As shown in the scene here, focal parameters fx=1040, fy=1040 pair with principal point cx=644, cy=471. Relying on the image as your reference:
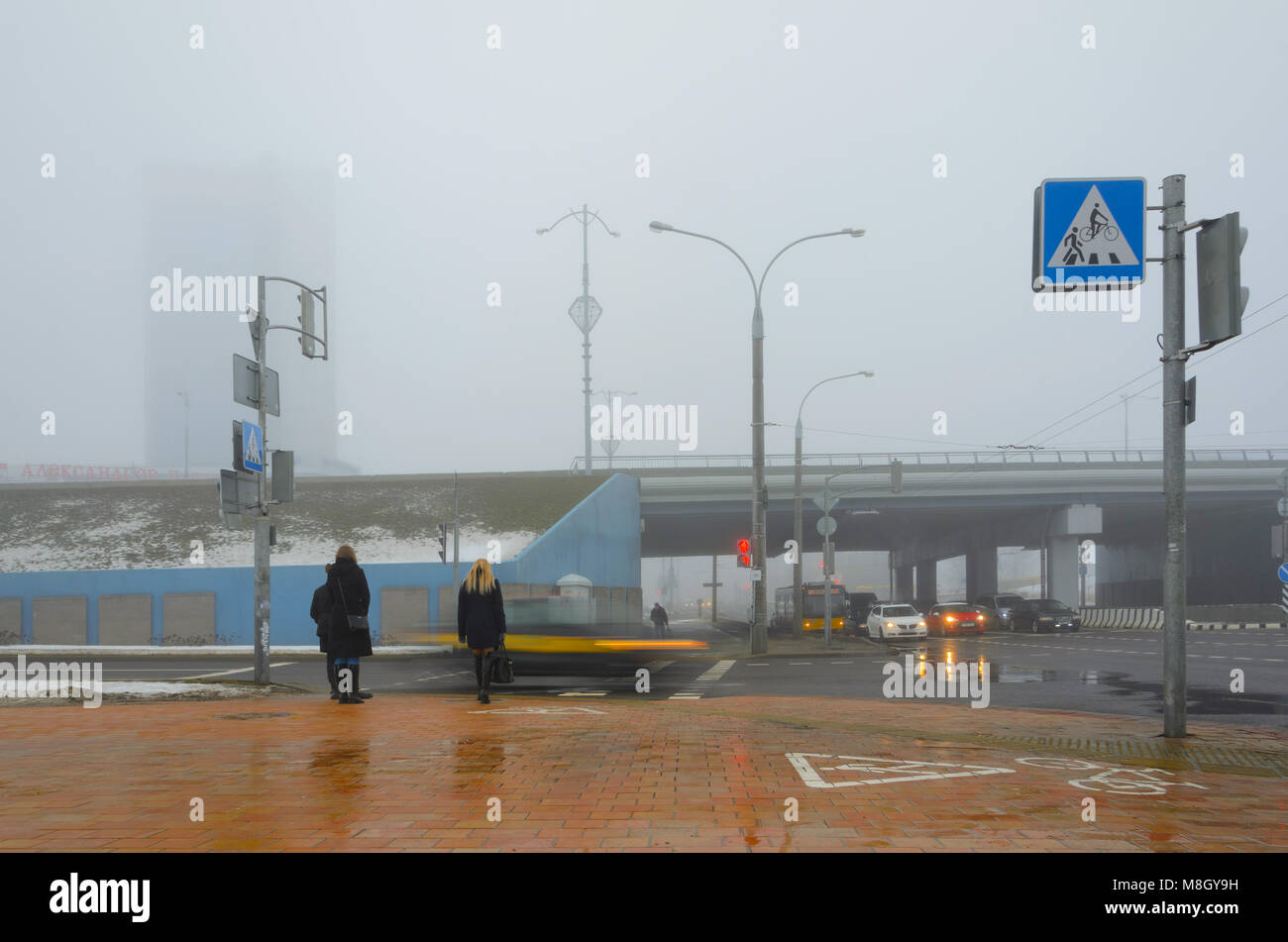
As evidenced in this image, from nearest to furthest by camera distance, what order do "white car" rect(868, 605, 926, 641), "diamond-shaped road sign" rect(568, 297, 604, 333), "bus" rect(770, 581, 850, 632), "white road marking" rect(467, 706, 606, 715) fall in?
"white road marking" rect(467, 706, 606, 715)
"white car" rect(868, 605, 926, 641)
"bus" rect(770, 581, 850, 632)
"diamond-shaped road sign" rect(568, 297, 604, 333)

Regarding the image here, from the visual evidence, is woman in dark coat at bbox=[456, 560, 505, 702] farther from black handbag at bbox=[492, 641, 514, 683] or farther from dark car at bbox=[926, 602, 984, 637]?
dark car at bbox=[926, 602, 984, 637]

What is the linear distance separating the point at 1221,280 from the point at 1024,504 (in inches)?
1900

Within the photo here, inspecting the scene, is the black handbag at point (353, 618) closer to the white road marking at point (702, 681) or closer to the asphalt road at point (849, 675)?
the asphalt road at point (849, 675)

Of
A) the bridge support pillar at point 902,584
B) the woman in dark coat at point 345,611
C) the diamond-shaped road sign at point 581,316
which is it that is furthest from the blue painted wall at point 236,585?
the bridge support pillar at point 902,584

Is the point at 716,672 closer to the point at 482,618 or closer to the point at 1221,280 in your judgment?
the point at 482,618

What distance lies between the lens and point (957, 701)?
542 inches

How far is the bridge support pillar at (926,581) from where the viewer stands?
78875 mm

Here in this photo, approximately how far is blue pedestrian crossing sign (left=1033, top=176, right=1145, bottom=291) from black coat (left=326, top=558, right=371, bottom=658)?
7918mm

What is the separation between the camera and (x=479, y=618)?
11.9 m

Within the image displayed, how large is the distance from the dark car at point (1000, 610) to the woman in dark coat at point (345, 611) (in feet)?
127

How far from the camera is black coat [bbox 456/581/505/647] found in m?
11.9

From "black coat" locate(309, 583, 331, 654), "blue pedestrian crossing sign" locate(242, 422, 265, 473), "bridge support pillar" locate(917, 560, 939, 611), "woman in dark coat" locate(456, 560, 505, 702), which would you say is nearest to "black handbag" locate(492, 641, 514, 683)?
"woman in dark coat" locate(456, 560, 505, 702)
